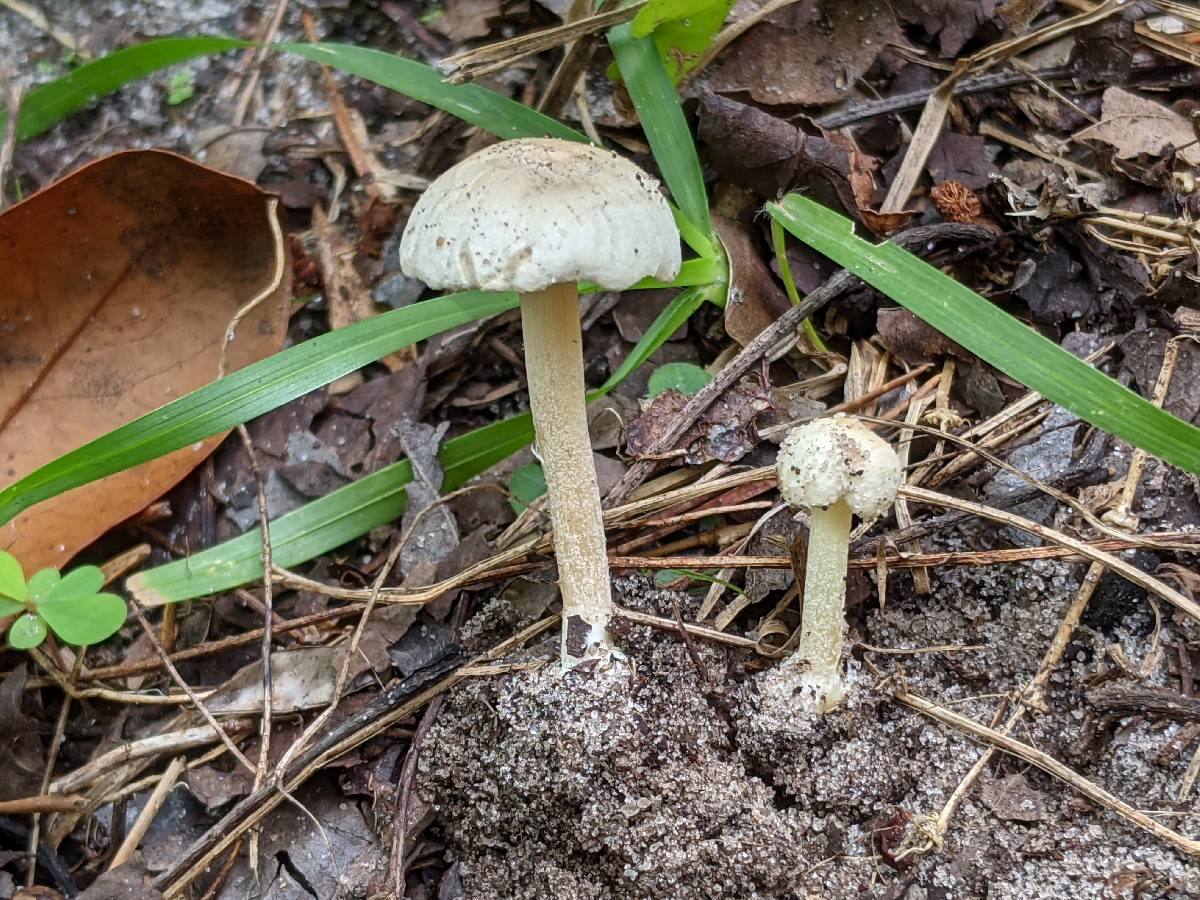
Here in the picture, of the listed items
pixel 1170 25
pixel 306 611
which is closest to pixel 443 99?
pixel 306 611

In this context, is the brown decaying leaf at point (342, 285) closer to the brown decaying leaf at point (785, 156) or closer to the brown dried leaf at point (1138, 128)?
the brown decaying leaf at point (785, 156)

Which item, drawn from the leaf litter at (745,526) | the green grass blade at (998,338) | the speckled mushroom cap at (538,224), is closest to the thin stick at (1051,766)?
the leaf litter at (745,526)

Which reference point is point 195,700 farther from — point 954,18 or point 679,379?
point 954,18

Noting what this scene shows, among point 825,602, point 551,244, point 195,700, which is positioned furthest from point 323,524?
point 825,602

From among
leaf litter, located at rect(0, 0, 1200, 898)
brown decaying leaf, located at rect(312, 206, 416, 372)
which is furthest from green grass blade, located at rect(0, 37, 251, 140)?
brown decaying leaf, located at rect(312, 206, 416, 372)

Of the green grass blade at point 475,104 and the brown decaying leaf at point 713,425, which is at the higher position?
the green grass blade at point 475,104

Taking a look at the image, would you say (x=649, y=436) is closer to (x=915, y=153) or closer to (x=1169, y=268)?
(x=915, y=153)
